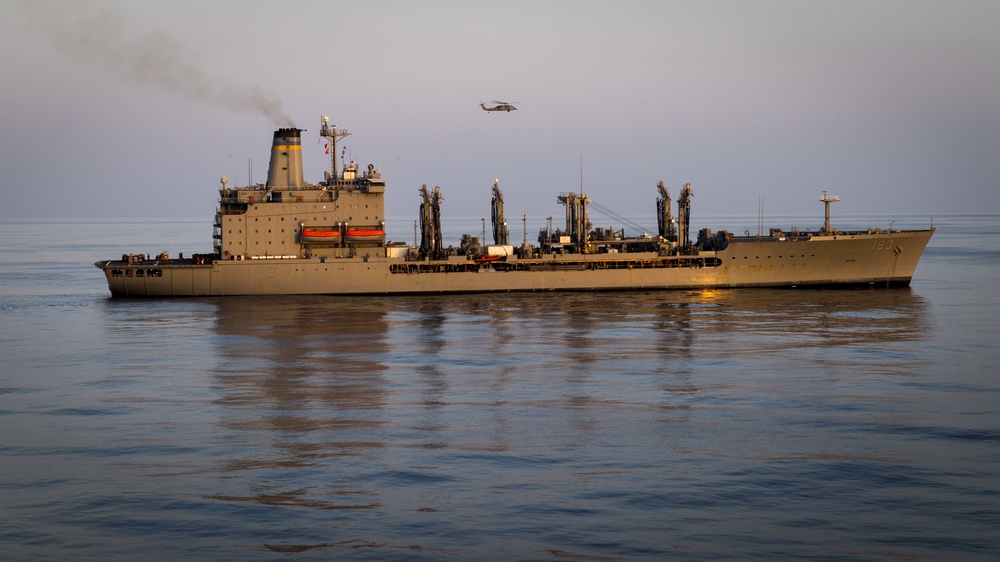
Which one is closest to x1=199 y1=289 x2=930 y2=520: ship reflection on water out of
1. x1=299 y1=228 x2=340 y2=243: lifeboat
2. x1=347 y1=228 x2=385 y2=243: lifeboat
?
x1=299 y1=228 x2=340 y2=243: lifeboat

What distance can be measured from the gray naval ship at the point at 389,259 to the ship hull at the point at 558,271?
0.19 ft

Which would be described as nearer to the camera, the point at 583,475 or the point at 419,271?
the point at 583,475

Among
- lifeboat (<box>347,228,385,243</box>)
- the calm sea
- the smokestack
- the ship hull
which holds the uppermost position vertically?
the smokestack

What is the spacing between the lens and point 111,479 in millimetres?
19531

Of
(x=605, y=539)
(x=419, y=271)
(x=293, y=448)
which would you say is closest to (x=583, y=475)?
(x=605, y=539)

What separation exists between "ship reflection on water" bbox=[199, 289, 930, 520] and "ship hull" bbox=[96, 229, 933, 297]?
1.94 metres

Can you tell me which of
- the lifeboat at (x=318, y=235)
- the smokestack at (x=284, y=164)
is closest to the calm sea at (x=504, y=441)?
the lifeboat at (x=318, y=235)

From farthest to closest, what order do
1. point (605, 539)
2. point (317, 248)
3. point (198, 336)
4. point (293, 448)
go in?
point (317, 248) → point (198, 336) → point (293, 448) → point (605, 539)

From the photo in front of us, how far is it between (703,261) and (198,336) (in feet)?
95.3

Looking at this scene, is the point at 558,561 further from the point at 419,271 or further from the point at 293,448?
the point at 419,271

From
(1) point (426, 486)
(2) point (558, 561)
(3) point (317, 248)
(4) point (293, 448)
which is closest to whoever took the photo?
(2) point (558, 561)

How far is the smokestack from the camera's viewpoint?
55.9 m

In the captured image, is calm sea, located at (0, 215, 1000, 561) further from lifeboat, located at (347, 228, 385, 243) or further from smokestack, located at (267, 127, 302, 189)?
smokestack, located at (267, 127, 302, 189)

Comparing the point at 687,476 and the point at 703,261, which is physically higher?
the point at 703,261
